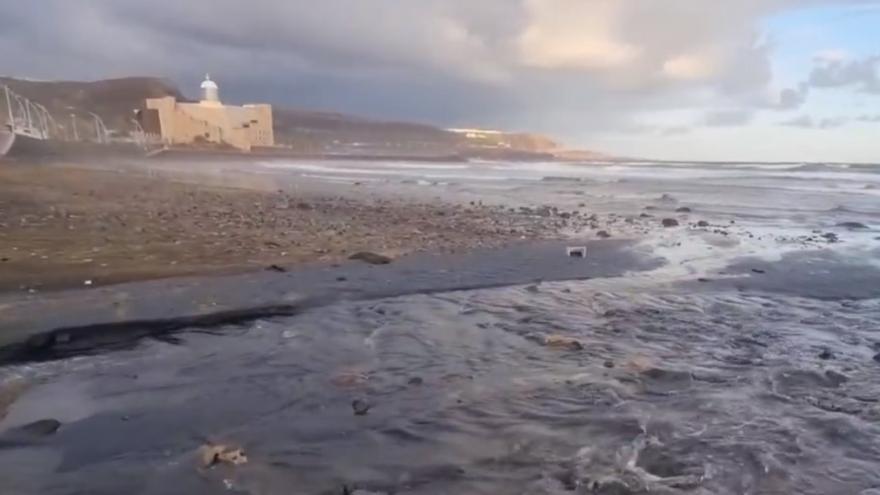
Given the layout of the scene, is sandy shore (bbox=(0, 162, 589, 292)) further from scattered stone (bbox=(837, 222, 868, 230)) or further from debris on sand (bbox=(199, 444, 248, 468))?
scattered stone (bbox=(837, 222, 868, 230))

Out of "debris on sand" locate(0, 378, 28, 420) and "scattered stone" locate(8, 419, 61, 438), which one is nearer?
"scattered stone" locate(8, 419, 61, 438)

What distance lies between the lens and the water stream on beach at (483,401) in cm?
507

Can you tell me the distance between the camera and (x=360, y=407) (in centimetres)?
638

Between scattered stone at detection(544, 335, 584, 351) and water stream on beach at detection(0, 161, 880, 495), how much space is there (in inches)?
1.0

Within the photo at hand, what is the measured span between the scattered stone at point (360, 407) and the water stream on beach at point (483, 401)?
0.12ft

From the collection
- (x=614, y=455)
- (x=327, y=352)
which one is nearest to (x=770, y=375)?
(x=614, y=455)

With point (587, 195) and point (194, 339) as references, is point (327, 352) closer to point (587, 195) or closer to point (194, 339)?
point (194, 339)

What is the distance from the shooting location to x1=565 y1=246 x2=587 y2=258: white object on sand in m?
15.4

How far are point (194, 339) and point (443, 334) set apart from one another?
2.99 metres

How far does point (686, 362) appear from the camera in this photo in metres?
7.86

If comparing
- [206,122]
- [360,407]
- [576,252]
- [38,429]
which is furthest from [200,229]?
[206,122]

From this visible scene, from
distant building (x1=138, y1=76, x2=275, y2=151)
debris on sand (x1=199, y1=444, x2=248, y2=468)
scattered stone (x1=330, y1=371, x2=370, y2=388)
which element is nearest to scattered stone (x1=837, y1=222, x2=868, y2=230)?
scattered stone (x1=330, y1=371, x2=370, y2=388)

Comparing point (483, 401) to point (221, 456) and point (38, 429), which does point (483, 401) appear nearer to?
point (221, 456)

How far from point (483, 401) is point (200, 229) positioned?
11.3 metres
